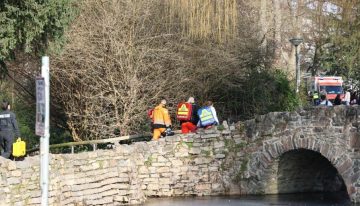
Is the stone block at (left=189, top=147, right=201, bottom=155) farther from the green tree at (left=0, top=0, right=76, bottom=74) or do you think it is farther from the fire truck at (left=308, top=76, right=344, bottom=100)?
the fire truck at (left=308, top=76, right=344, bottom=100)

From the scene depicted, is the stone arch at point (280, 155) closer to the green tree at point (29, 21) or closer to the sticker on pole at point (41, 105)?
the green tree at point (29, 21)

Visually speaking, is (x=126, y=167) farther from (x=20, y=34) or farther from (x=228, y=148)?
(x=20, y=34)

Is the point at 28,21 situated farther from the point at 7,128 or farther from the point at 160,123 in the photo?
the point at 160,123

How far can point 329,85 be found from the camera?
3516 centimetres

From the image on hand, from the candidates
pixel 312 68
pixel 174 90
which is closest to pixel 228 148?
pixel 174 90

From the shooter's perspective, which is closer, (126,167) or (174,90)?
(126,167)

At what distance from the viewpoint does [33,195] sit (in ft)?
48.0

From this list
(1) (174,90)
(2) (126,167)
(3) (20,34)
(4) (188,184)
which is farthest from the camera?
(1) (174,90)

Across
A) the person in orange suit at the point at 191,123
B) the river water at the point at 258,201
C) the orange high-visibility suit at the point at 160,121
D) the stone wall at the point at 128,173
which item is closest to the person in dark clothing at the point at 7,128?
the stone wall at the point at 128,173

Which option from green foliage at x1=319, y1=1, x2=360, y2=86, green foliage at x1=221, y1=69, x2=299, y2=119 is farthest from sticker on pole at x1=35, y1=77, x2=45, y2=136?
green foliage at x1=319, y1=1, x2=360, y2=86

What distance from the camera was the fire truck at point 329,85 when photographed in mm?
34344

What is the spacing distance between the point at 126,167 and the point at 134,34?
15.2 feet

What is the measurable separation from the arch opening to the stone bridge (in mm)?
29

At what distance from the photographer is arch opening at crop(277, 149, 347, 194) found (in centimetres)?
1983
